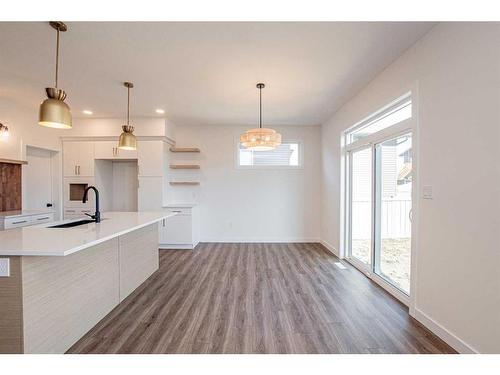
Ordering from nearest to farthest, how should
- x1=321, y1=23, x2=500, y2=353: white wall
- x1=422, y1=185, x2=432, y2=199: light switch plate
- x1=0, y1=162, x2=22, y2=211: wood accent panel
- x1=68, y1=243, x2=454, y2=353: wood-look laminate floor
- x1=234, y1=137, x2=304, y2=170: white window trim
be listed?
x1=321, y1=23, x2=500, y2=353: white wall, x1=68, y1=243, x2=454, y2=353: wood-look laminate floor, x1=422, y1=185, x2=432, y2=199: light switch plate, x1=0, y1=162, x2=22, y2=211: wood accent panel, x1=234, y1=137, x2=304, y2=170: white window trim

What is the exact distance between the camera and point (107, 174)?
5.14 meters

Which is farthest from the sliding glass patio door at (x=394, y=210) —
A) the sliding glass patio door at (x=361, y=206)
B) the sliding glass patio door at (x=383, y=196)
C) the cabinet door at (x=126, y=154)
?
the cabinet door at (x=126, y=154)

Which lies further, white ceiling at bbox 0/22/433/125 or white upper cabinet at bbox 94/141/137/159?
white upper cabinet at bbox 94/141/137/159

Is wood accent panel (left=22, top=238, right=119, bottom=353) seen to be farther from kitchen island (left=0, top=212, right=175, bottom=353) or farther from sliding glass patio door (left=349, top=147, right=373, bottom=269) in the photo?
sliding glass patio door (left=349, top=147, right=373, bottom=269)

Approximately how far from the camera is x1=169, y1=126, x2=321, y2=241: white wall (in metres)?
5.38

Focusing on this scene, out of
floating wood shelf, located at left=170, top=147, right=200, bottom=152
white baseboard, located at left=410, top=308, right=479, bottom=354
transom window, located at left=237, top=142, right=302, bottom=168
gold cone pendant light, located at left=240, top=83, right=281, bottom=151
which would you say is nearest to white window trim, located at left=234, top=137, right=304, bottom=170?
transom window, located at left=237, top=142, right=302, bottom=168

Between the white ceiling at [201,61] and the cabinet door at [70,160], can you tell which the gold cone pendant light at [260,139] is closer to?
the white ceiling at [201,61]

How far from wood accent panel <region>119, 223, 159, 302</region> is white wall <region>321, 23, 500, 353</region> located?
3155 millimetres

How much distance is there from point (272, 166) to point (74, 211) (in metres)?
4.39

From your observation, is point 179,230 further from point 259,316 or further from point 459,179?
point 459,179

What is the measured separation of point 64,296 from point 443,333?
10.3ft

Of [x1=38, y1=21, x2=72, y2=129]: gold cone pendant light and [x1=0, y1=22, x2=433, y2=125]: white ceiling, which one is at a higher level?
[x1=0, y1=22, x2=433, y2=125]: white ceiling
